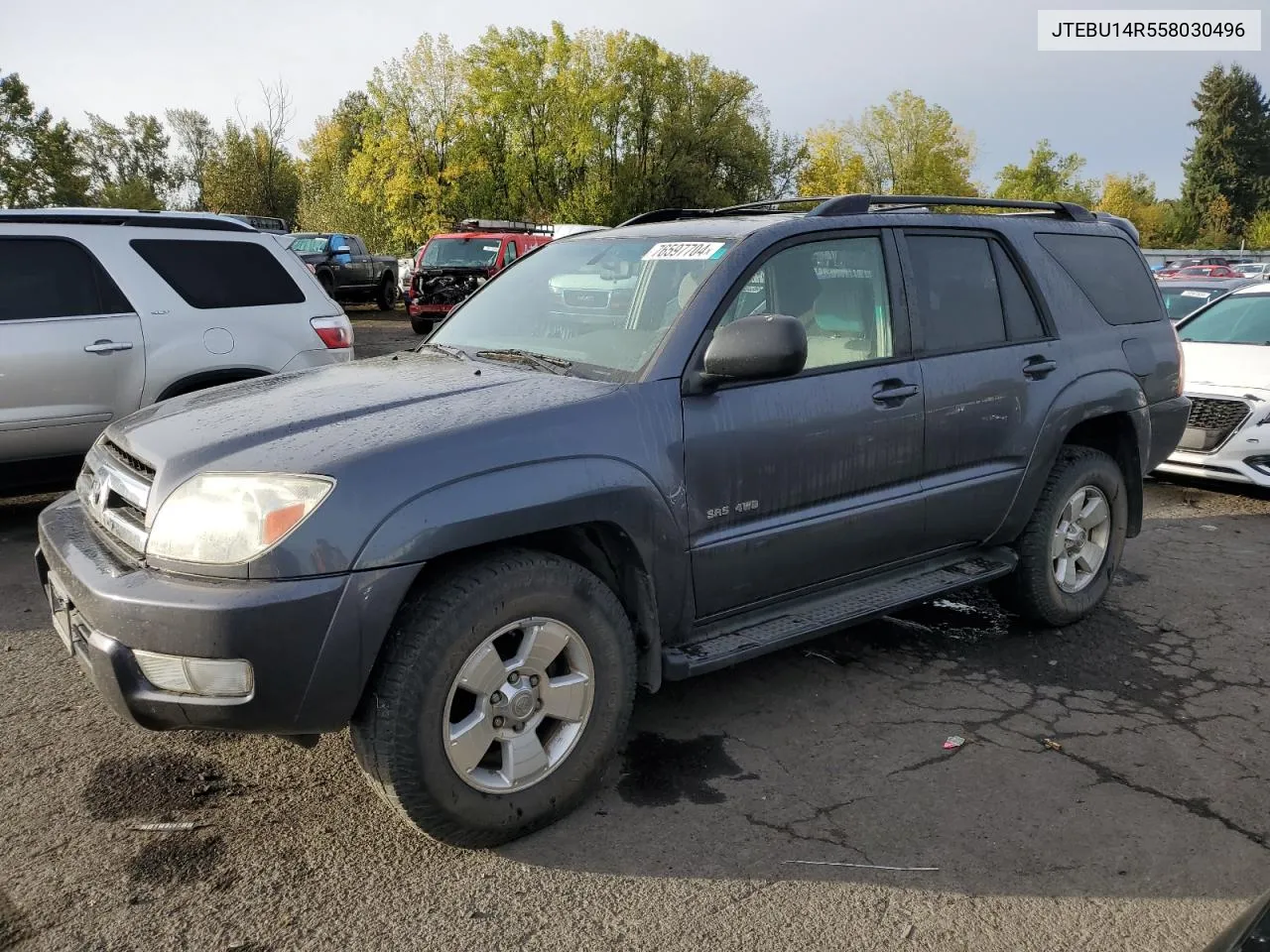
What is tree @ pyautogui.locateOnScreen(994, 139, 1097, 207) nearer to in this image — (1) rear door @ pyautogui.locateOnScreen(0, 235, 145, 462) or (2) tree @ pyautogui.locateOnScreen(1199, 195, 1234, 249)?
(2) tree @ pyautogui.locateOnScreen(1199, 195, 1234, 249)

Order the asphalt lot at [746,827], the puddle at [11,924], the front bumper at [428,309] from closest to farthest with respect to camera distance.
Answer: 1. the puddle at [11,924]
2. the asphalt lot at [746,827]
3. the front bumper at [428,309]

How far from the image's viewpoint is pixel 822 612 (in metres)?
3.57

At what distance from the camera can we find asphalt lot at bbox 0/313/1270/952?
2520mm

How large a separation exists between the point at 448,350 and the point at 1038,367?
97.2 inches

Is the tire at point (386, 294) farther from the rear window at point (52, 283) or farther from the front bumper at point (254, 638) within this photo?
the front bumper at point (254, 638)

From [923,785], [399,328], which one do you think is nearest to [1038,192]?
[399,328]

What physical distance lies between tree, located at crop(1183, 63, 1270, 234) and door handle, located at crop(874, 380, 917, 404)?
96.4 meters

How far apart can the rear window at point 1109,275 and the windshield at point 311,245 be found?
2260cm

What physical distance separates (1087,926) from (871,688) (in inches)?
57.6

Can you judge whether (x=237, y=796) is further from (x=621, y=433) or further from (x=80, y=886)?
(x=621, y=433)

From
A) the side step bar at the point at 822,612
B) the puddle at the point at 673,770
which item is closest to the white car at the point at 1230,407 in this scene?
the side step bar at the point at 822,612

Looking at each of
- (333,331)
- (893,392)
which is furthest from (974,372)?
(333,331)

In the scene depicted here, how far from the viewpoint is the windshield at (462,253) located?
776 inches

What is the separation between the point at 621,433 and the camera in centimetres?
301
